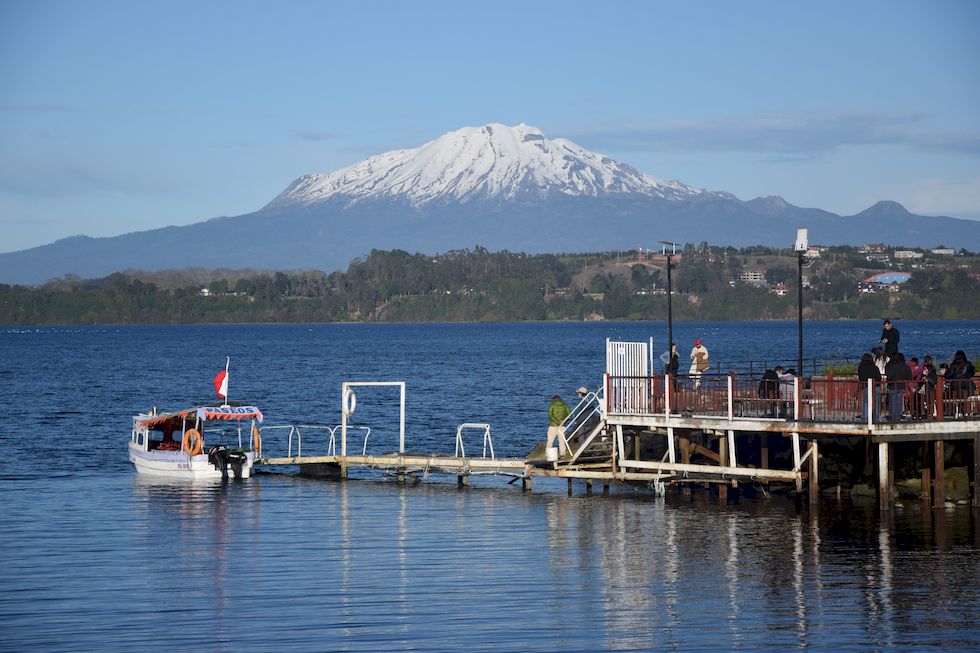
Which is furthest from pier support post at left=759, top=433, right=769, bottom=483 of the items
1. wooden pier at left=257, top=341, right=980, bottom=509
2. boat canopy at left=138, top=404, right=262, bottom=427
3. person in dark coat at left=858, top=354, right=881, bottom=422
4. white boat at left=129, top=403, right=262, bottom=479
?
white boat at left=129, top=403, right=262, bottom=479

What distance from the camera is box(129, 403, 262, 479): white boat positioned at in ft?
139

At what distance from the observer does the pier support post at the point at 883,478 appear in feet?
105

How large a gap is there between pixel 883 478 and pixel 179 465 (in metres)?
21.4

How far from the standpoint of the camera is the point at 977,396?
32.6 metres

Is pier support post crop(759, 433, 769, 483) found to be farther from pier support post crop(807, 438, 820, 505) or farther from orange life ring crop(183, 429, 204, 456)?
orange life ring crop(183, 429, 204, 456)

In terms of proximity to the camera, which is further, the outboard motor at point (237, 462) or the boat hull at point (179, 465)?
the boat hull at point (179, 465)

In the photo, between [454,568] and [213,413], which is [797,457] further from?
[213,413]

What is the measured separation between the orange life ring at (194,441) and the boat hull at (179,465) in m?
0.15

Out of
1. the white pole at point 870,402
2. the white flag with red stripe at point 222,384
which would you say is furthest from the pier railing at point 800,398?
the white flag with red stripe at point 222,384

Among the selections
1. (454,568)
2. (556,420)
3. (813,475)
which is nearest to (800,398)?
(813,475)

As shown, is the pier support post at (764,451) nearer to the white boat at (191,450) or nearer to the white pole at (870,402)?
the white pole at (870,402)

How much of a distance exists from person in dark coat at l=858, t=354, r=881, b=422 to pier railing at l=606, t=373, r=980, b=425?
0.02m

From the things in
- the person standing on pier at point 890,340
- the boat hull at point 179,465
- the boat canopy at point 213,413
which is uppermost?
the person standing on pier at point 890,340

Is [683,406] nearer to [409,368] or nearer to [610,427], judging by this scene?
[610,427]
